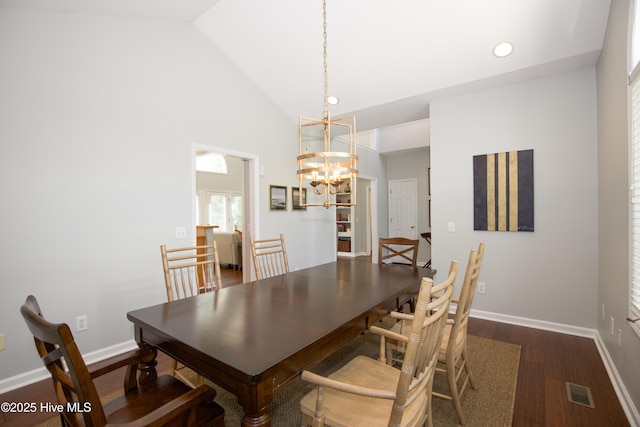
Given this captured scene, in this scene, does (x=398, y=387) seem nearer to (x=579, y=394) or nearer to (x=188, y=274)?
(x=188, y=274)

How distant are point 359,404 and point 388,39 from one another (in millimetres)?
3132

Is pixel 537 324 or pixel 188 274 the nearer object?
pixel 188 274

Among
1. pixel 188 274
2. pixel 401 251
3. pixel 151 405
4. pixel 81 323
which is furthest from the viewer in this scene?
pixel 401 251

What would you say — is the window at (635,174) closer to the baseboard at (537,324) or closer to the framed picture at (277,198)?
the baseboard at (537,324)

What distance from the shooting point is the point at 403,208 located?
734 cm

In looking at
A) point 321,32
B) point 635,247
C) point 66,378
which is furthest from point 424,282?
point 321,32

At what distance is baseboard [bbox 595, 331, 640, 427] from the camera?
1.69 metres

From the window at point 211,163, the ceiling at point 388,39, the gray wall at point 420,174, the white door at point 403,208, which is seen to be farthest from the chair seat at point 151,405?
the window at point 211,163

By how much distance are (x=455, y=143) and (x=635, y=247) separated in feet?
6.86

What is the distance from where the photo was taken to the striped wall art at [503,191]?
3.13 metres

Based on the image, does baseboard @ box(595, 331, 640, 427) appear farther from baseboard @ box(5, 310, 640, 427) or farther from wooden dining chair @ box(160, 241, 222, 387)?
wooden dining chair @ box(160, 241, 222, 387)

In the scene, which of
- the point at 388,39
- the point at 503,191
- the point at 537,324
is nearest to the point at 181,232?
the point at 388,39

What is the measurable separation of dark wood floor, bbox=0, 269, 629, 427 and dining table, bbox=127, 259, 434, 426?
1.01m

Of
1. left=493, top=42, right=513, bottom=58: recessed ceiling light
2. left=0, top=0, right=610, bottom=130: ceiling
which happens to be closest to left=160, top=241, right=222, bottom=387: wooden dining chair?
left=0, top=0, right=610, bottom=130: ceiling
